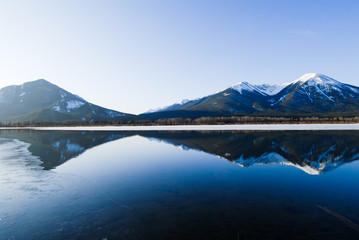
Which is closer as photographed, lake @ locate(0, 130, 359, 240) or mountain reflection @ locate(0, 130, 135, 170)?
lake @ locate(0, 130, 359, 240)

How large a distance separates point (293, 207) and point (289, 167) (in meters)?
7.79

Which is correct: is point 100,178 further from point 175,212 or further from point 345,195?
point 345,195

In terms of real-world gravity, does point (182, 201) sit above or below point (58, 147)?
below

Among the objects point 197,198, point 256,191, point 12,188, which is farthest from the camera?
point 12,188

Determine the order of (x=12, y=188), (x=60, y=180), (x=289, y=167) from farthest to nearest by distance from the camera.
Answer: (x=289, y=167)
(x=60, y=180)
(x=12, y=188)

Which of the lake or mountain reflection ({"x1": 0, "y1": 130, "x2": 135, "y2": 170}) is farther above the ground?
mountain reflection ({"x1": 0, "y1": 130, "x2": 135, "y2": 170})

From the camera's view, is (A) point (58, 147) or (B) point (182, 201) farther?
(A) point (58, 147)

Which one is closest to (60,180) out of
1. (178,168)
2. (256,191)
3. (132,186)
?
(132,186)

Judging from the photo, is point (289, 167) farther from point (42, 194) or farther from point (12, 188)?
point (12, 188)

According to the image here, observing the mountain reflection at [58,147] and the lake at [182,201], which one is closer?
the lake at [182,201]

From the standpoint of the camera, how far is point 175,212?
302 inches

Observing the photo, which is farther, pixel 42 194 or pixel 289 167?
pixel 289 167

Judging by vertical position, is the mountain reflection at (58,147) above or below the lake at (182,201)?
above

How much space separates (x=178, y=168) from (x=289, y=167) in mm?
7947
